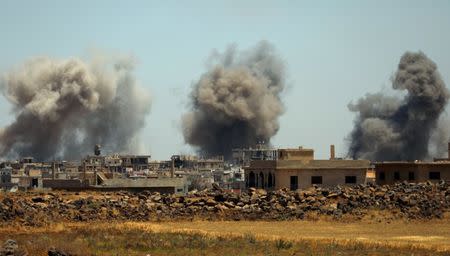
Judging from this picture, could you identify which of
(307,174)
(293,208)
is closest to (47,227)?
(293,208)

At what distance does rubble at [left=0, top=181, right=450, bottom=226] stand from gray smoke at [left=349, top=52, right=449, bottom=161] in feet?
294

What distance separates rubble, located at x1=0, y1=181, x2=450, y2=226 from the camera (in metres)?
46.0

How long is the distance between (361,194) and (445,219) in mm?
6294

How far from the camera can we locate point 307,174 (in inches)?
2746

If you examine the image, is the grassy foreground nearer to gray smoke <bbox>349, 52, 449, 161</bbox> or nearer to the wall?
the wall

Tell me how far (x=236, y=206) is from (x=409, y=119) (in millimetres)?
98654

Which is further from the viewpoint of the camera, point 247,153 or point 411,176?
point 247,153

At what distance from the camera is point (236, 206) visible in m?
49.6

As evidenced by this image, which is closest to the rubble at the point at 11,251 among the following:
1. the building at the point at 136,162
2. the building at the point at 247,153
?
the building at the point at 247,153

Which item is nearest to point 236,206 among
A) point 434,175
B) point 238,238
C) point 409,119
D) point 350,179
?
point 238,238

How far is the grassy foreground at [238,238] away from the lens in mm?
33156

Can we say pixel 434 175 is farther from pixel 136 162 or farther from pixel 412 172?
pixel 136 162

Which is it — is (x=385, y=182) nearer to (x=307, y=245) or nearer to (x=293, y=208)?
(x=293, y=208)

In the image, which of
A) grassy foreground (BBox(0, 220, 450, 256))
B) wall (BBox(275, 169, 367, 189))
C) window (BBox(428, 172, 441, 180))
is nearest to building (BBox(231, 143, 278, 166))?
wall (BBox(275, 169, 367, 189))
